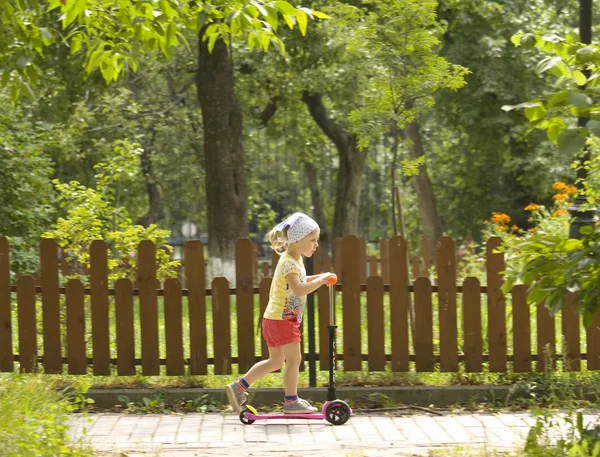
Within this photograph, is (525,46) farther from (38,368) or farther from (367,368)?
(38,368)

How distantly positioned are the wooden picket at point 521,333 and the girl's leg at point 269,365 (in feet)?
6.93

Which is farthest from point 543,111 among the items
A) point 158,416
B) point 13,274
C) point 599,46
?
point 13,274

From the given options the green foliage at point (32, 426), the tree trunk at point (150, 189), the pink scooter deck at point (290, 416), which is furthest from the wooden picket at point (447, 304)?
the tree trunk at point (150, 189)

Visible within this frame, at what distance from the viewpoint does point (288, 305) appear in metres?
6.88

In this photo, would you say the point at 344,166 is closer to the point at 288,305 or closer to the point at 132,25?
the point at 132,25

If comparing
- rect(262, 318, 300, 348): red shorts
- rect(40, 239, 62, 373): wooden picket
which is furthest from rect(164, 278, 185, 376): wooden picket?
rect(262, 318, 300, 348): red shorts

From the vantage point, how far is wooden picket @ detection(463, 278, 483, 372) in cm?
792

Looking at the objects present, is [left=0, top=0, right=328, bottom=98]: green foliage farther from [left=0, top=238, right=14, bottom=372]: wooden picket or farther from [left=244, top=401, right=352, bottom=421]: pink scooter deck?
[left=244, top=401, right=352, bottom=421]: pink scooter deck

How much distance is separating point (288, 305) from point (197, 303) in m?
1.28

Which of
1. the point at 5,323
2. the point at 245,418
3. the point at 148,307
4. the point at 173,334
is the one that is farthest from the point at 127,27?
the point at 245,418

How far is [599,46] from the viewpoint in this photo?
15.3 ft

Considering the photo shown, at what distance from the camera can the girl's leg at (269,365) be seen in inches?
273

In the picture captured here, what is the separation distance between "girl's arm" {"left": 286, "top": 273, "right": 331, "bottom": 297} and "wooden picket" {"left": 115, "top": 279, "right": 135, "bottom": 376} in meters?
1.67

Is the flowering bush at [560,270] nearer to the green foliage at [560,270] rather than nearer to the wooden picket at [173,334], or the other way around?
the green foliage at [560,270]
